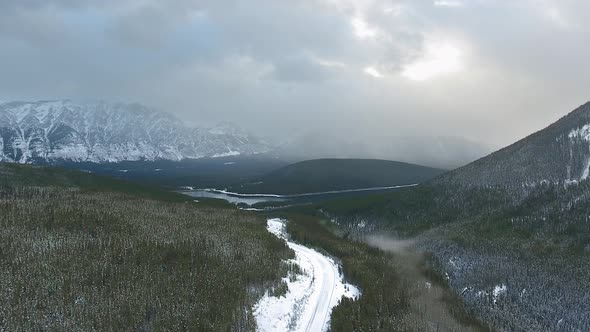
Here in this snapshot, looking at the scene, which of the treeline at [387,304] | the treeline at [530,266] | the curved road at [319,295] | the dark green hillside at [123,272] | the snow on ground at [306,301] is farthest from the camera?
the treeline at [530,266]

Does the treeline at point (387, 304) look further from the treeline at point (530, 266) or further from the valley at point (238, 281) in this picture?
the treeline at point (530, 266)

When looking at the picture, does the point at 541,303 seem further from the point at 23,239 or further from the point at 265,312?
the point at 23,239

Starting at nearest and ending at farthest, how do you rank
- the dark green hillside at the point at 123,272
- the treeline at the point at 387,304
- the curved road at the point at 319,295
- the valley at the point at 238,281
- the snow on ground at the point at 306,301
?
the dark green hillside at the point at 123,272 → the valley at the point at 238,281 → the snow on ground at the point at 306,301 → the curved road at the point at 319,295 → the treeline at the point at 387,304

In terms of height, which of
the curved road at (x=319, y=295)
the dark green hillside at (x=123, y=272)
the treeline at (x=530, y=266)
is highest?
the dark green hillside at (x=123, y=272)

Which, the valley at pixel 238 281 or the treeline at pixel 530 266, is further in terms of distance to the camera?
the treeline at pixel 530 266

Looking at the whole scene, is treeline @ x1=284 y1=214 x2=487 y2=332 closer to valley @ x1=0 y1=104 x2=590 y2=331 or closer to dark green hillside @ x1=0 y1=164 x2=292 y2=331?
valley @ x1=0 y1=104 x2=590 y2=331

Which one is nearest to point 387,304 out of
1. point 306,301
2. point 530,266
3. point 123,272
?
point 306,301

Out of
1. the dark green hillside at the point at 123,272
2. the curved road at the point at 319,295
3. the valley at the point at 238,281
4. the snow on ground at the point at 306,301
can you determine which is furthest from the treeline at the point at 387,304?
the dark green hillside at the point at 123,272

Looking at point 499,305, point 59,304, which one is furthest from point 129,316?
point 499,305
